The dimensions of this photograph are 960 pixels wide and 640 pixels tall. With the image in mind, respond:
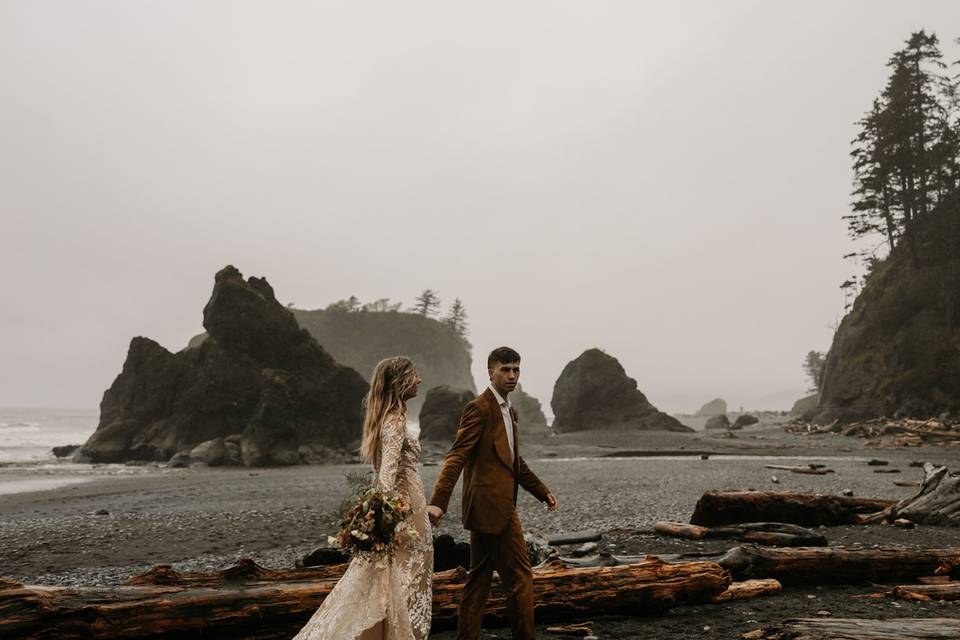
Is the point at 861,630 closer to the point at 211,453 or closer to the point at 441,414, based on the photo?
the point at 211,453

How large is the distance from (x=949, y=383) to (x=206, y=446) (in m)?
45.0

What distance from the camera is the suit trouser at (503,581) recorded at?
4867mm

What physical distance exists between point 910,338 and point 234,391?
46218 mm

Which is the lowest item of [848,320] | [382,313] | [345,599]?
[345,599]

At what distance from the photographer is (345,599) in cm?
438

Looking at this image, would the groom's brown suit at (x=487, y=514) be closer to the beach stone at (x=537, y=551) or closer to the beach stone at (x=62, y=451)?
the beach stone at (x=537, y=551)

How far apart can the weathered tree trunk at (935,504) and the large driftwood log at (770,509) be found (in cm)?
81

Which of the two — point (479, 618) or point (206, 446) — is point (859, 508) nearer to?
point (479, 618)

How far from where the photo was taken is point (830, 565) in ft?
21.8

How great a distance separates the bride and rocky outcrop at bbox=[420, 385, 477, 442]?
133ft

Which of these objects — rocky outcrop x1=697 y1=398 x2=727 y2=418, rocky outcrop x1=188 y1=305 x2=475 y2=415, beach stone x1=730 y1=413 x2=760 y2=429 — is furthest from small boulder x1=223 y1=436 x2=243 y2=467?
Answer: rocky outcrop x1=697 y1=398 x2=727 y2=418

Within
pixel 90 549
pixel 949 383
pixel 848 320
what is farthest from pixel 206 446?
pixel 848 320

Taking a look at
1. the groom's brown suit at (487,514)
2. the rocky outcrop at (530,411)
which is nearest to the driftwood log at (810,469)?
the groom's brown suit at (487,514)

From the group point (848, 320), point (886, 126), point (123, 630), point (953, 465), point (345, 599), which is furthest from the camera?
point (848, 320)
